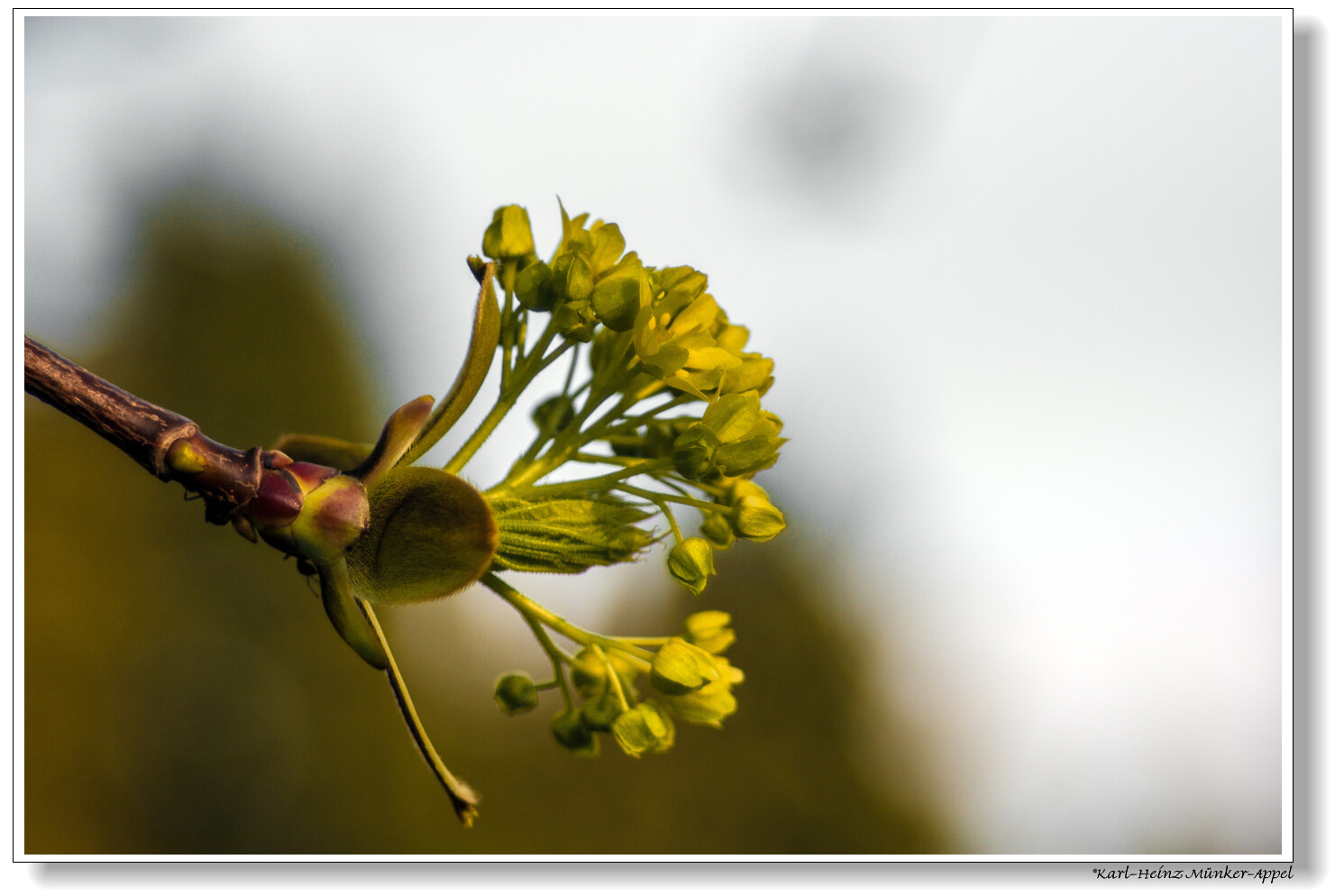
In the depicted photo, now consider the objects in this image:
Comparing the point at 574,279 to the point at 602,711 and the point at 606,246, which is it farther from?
the point at 602,711

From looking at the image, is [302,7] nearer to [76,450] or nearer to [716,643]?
[716,643]

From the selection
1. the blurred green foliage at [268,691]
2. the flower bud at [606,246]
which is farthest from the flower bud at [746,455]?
the blurred green foliage at [268,691]

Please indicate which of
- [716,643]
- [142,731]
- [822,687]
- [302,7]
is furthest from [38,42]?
[822,687]

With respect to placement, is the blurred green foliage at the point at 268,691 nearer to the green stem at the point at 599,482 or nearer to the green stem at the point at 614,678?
the green stem at the point at 614,678

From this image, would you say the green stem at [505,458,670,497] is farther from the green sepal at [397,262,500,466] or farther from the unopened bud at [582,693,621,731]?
the unopened bud at [582,693,621,731]

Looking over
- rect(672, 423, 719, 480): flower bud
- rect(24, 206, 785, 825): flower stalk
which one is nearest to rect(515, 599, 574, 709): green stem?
rect(24, 206, 785, 825): flower stalk
